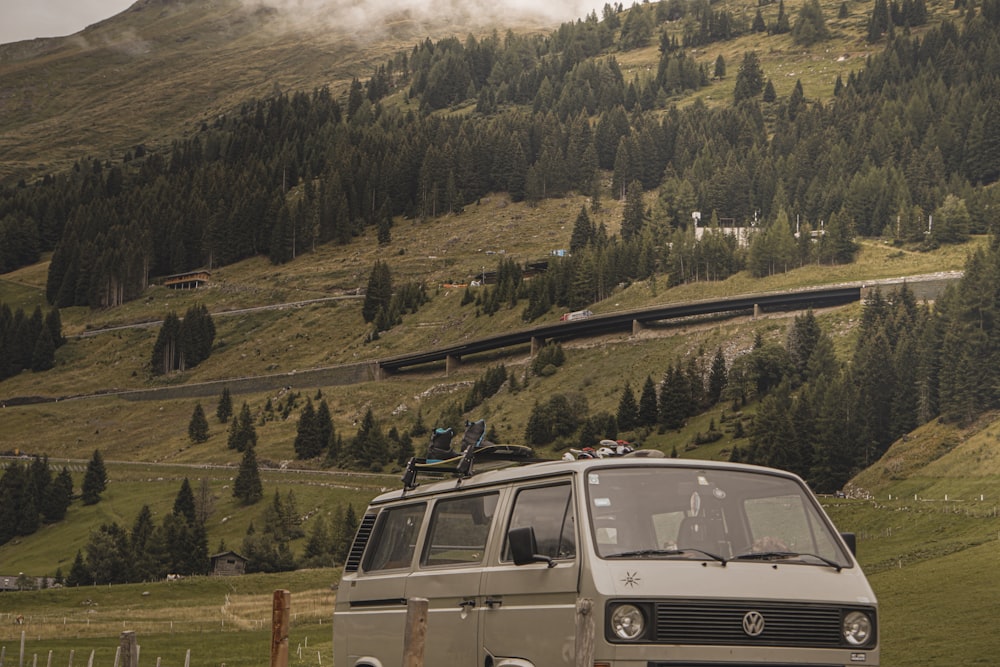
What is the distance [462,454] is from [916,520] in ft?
299

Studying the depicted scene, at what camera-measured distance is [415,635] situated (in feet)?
36.4

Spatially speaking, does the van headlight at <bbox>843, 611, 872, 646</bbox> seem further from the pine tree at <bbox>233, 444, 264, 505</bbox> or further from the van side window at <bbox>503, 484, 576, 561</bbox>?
the pine tree at <bbox>233, 444, 264, 505</bbox>

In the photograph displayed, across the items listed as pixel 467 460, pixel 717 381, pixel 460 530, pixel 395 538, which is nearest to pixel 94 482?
pixel 717 381

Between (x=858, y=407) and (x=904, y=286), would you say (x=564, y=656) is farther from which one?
(x=904, y=286)

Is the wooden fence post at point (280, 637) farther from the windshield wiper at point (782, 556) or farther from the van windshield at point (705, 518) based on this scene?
the windshield wiper at point (782, 556)

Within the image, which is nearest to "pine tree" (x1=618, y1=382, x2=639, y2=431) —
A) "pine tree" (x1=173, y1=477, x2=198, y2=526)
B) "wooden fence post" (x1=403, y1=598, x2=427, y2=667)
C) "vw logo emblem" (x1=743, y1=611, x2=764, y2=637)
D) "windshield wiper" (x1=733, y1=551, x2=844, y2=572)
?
"pine tree" (x1=173, y1=477, x2=198, y2=526)

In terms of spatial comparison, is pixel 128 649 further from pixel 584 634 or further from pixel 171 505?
pixel 171 505

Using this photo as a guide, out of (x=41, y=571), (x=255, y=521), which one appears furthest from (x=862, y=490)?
(x=41, y=571)

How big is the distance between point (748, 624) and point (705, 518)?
4.62 feet

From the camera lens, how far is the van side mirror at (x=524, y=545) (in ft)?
41.6

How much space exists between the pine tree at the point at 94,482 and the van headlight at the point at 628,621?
18101 cm

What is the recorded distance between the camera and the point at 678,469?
1322cm

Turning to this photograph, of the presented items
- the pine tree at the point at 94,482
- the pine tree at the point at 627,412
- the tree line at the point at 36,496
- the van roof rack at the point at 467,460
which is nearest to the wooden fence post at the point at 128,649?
the van roof rack at the point at 467,460

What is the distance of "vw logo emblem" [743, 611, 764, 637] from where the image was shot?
11891 mm
